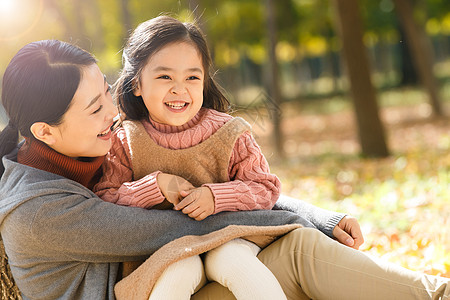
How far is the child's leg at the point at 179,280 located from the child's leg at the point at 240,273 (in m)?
0.08

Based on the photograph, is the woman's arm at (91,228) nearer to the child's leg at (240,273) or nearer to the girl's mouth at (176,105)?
the child's leg at (240,273)

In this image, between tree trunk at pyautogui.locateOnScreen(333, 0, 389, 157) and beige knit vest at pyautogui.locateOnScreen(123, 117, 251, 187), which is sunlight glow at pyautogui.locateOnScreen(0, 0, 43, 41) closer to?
tree trunk at pyautogui.locateOnScreen(333, 0, 389, 157)

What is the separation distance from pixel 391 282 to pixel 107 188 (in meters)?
1.38

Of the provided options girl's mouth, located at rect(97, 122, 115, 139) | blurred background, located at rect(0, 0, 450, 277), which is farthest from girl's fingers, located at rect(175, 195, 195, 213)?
blurred background, located at rect(0, 0, 450, 277)

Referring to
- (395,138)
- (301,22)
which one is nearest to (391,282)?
(395,138)

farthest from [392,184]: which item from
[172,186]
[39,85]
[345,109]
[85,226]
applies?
[345,109]

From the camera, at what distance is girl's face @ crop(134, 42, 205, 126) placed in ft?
8.41

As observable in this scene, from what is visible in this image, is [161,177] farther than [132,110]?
No

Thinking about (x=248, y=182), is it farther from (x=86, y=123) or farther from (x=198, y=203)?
(x=86, y=123)

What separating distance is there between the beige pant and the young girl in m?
0.18

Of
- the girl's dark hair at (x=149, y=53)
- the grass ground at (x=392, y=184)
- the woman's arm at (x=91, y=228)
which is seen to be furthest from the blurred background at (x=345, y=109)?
the woman's arm at (x=91, y=228)

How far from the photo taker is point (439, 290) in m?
2.26

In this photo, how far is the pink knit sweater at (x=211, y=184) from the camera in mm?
2453

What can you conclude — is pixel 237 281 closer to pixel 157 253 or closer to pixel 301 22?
pixel 157 253
